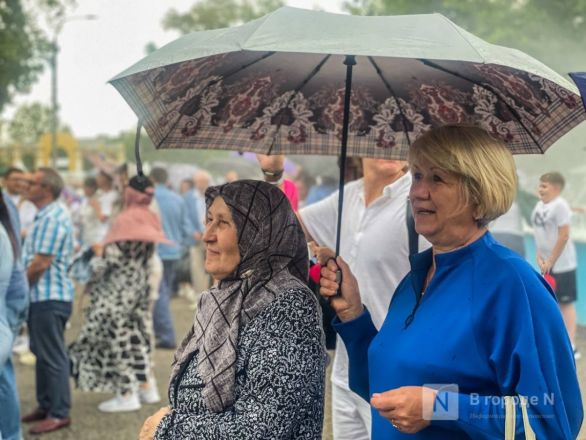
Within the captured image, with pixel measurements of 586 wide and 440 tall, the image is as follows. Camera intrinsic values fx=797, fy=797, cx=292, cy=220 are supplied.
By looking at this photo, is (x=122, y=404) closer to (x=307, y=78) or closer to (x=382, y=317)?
(x=382, y=317)

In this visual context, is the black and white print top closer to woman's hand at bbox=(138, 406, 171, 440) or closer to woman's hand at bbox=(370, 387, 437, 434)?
woman's hand at bbox=(138, 406, 171, 440)

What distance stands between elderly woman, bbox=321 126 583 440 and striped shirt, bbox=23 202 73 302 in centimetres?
426

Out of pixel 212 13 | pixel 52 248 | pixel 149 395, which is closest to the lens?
pixel 52 248

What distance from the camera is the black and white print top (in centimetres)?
233

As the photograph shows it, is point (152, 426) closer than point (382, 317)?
Yes

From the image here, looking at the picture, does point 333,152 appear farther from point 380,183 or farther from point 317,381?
point 317,381

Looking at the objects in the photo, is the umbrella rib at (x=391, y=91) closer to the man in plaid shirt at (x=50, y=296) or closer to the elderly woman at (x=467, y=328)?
the elderly woman at (x=467, y=328)

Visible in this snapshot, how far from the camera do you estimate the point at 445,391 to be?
2051mm

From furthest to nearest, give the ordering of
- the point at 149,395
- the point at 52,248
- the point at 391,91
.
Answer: the point at 149,395 < the point at 52,248 < the point at 391,91

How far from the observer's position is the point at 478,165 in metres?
2.23

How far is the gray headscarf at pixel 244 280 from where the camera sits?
2.42 meters

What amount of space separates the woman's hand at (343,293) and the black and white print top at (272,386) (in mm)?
186

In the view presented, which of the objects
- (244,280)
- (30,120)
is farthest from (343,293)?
(30,120)

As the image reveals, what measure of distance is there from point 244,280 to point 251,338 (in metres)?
0.21
